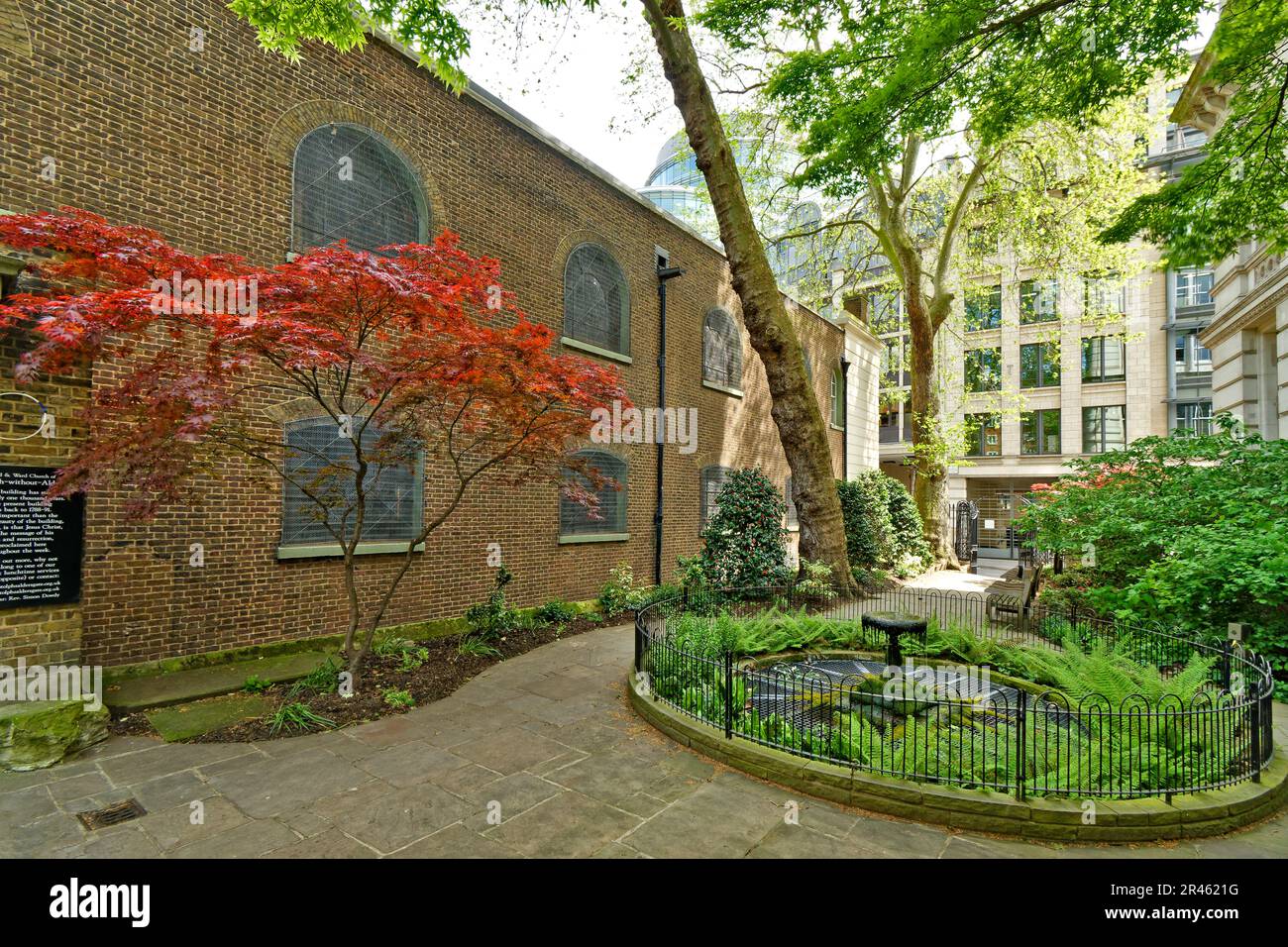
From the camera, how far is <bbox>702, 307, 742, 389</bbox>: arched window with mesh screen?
17.2 meters

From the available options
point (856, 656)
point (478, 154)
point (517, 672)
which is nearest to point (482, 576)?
point (517, 672)

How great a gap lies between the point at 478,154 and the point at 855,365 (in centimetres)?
1997

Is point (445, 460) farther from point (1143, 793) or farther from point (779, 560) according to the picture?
point (1143, 793)

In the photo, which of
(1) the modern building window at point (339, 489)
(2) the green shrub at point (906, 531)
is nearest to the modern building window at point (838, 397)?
(2) the green shrub at point (906, 531)

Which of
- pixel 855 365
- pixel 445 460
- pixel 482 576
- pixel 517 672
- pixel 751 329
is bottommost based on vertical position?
pixel 517 672

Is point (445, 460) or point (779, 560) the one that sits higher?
point (445, 460)

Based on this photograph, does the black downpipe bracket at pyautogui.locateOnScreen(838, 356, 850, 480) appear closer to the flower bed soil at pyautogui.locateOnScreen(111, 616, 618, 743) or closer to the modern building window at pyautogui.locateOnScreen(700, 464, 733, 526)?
the modern building window at pyautogui.locateOnScreen(700, 464, 733, 526)

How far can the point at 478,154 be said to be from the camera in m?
11.0

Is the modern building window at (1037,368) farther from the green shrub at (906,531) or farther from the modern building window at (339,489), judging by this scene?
the modern building window at (339,489)

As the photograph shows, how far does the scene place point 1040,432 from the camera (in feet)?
110

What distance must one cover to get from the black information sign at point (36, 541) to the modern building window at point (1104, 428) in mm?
38386

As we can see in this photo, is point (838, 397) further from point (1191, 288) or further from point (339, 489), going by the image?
point (339, 489)

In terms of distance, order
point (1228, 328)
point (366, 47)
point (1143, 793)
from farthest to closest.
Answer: point (1228, 328) < point (366, 47) < point (1143, 793)

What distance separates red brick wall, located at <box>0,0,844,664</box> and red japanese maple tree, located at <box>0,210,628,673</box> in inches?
30.7
